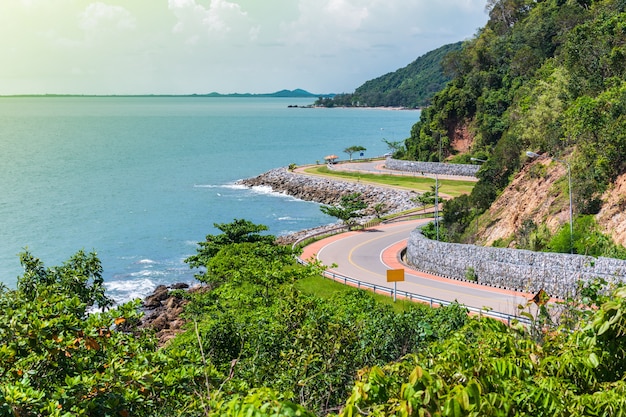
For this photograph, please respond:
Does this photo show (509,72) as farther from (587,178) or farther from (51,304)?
(51,304)

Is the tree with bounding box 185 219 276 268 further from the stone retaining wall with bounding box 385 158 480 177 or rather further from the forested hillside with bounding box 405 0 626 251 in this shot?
the stone retaining wall with bounding box 385 158 480 177

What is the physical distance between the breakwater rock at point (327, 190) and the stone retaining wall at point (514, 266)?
2907 centimetres

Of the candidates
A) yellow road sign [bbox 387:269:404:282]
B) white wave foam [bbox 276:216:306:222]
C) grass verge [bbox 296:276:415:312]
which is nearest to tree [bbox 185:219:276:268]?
grass verge [bbox 296:276:415:312]

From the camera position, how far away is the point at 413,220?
206ft

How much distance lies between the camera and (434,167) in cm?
9544

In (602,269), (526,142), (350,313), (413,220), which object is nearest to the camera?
(350,313)

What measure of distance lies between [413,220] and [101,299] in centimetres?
4594

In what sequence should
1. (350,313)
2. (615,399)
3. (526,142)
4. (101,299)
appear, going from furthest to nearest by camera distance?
(526,142)
(350,313)
(101,299)
(615,399)

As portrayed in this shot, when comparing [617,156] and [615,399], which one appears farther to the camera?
[617,156]

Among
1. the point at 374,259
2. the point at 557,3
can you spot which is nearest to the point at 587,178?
the point at 374,259

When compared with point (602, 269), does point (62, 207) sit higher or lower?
lower

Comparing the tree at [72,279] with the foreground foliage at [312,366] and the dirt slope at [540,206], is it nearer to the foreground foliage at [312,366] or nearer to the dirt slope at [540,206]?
the foreground foliage at [312,366]

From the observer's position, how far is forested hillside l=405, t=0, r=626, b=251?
130 feet

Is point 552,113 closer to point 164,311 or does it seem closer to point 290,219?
point 164,311
